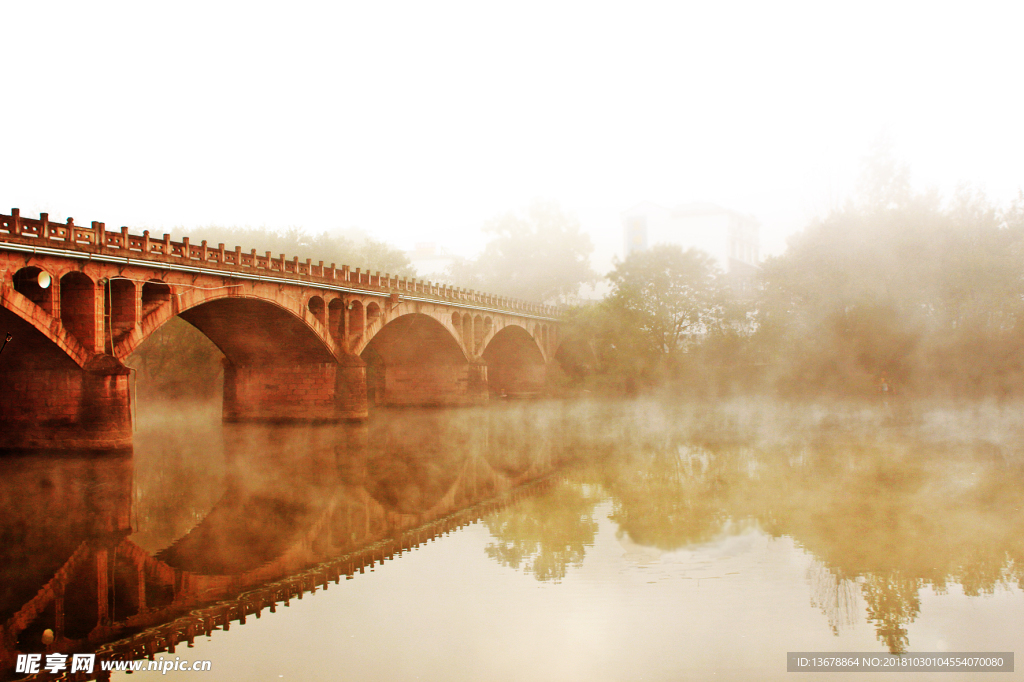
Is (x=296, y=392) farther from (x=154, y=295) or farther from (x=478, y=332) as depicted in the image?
(x=478, y=332)

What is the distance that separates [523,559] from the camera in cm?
1384

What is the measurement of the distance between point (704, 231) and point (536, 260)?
71.2 feet

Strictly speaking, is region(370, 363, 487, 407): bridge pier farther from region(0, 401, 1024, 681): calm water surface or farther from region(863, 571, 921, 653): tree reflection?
region(863, 571, 921, 653): tree reflection

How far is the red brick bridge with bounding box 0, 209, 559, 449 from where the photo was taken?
27.0m

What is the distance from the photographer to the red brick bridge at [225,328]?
1063 inches

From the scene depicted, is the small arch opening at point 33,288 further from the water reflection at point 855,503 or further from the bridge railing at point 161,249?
the water reflection at point 855,503

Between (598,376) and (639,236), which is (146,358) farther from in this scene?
(639,236)

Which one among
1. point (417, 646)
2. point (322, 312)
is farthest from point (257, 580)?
point (322, 312)

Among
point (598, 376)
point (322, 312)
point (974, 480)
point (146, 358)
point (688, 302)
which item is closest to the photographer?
point (974, 480)

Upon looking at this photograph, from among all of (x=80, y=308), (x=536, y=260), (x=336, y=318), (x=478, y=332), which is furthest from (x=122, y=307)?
(x=536, y=260)

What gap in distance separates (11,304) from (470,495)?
16.7 meters

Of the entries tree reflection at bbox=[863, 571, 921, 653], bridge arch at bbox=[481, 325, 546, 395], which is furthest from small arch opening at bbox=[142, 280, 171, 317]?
bridge arch at bbox=[481, 325, 546, 395]

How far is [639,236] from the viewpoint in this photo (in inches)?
3337

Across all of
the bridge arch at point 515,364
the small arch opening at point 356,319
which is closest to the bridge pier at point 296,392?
the small arch opening at point 356,319
